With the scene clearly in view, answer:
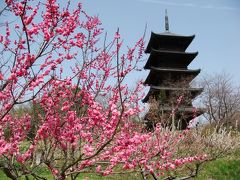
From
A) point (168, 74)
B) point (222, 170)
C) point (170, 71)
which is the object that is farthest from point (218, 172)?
point (168, 74)

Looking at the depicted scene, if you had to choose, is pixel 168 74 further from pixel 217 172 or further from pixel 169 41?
pixel 217 172

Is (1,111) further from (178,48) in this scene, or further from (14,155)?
(178,48)

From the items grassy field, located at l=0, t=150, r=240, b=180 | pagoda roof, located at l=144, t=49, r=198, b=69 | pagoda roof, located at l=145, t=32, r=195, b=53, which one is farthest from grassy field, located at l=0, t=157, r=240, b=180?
pagoda roof, located at l=145, t=32, r=195, b=53

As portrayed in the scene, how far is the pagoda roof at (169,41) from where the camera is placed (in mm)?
30044

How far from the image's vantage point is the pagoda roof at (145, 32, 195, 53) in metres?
30.0

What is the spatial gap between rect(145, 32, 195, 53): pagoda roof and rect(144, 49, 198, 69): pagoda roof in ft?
3.46

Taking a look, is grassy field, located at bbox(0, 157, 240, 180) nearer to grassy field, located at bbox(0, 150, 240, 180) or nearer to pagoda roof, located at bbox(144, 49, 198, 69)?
grassy field, located at bbox(0, 150, 240, 180)

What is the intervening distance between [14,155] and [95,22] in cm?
276

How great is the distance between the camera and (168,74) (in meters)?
28.9

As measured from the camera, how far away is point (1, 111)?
15.5ft

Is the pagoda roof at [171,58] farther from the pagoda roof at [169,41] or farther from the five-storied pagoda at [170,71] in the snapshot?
the pagoda roof at [169,41]

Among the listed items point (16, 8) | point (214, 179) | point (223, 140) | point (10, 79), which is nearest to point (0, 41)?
point (16, 8)

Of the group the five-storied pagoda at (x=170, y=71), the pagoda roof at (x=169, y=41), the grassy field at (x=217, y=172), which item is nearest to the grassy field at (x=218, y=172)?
the grassy field at (x=217, y=172)

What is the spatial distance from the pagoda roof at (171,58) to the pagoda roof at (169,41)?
1054 mm
